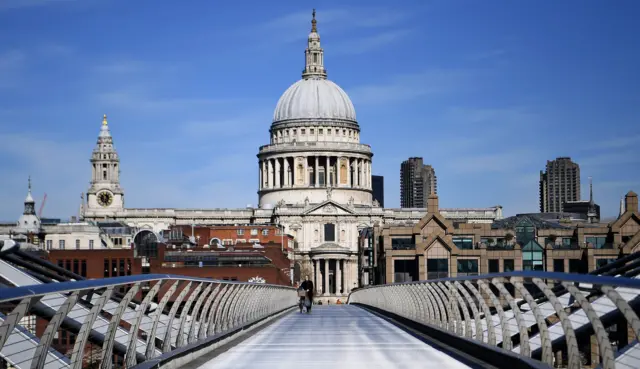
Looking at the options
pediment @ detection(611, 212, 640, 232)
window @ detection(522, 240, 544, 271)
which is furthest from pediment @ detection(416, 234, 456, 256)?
pediment @ detection(611, 212, 640, 232)

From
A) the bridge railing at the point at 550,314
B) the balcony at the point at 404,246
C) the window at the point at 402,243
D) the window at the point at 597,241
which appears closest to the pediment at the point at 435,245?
the balcony at the point at 404,246

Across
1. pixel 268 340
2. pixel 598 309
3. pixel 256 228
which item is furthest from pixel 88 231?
pixel 598 309

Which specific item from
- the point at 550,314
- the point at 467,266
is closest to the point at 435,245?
the point at 467,266

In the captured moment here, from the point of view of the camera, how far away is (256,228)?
197 meters

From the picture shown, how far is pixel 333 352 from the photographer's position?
70.5ft

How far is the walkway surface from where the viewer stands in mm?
19062

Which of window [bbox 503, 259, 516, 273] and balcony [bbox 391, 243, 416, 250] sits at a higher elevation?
balcony [bbox 391, 243, 416, 250]

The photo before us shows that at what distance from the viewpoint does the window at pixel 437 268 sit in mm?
86438

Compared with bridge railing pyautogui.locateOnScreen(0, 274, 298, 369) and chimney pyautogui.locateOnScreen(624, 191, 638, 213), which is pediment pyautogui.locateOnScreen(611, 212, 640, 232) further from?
bridge railing pyautogui.locateOnScreen(0, 274, 298, 369)

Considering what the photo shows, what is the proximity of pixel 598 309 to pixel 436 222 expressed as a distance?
261 feet

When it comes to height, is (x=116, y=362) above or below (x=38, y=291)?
below

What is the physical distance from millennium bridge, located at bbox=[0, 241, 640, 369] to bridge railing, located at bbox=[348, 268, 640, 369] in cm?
2

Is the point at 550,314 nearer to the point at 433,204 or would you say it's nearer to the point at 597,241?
the point at 597,241

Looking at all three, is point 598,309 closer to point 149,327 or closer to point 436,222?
point 149,327
